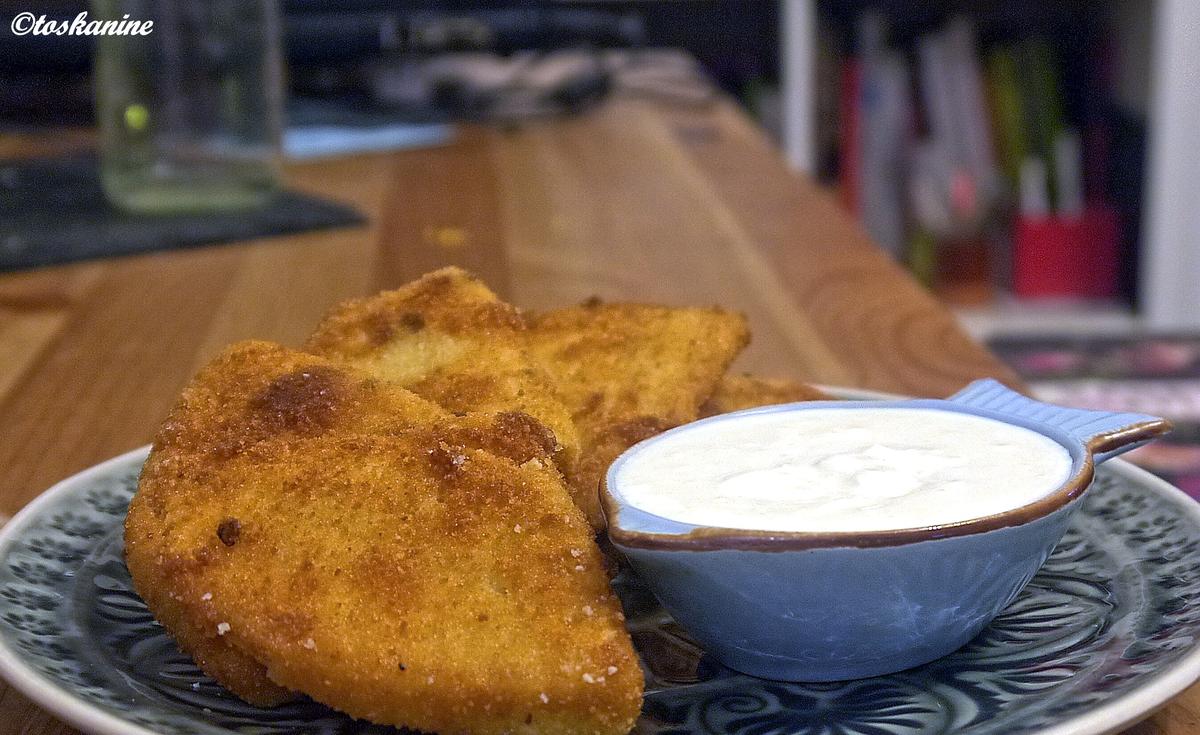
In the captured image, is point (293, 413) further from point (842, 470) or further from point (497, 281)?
point (497, 281)

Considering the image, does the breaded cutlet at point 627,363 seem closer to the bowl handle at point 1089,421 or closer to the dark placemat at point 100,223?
the bowl handle at point 1089,421

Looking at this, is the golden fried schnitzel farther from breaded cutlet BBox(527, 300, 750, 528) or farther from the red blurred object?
the red blurred object

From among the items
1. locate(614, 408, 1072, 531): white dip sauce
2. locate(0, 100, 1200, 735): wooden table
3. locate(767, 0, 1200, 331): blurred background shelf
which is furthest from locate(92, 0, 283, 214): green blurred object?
locate(767, 0, 1200, 331): blurred background shelf

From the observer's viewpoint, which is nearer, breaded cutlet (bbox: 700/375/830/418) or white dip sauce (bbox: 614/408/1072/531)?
white dip sauce (bbox: 614/408/1072/531)

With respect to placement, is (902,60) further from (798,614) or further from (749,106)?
(798,614)

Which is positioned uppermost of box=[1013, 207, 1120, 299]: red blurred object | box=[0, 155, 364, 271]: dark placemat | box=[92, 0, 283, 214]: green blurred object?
box=[92, 0, 283, 214]: green blurred object

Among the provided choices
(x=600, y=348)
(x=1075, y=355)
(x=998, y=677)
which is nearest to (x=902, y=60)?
(x=1075, y=355)
